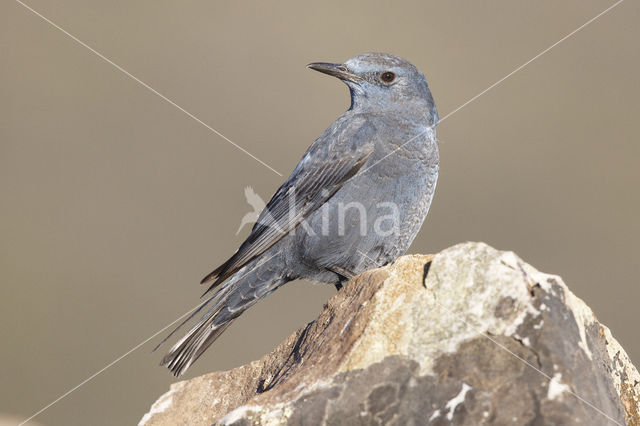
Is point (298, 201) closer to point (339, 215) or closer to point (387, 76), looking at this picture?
point (339, 215)

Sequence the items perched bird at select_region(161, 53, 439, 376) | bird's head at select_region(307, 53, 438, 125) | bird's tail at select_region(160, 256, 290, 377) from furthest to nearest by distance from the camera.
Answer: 1. bird's head at select_region(307, 53, 438, 125)
2. bird's tail at select_region(160, 256, 290, 377)
3. perched bird at select_region(161, 53, 439, 376)

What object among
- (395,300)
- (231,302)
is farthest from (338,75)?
(395,300)

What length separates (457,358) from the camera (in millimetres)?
3926

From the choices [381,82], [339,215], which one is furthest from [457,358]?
[381,82]

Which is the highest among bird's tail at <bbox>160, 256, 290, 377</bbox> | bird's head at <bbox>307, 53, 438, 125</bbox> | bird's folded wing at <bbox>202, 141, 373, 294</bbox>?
bird's head at <bbox>307, 53, 438, 125</bbox>

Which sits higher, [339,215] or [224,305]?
[339,215]

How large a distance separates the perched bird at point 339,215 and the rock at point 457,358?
69.5 inches

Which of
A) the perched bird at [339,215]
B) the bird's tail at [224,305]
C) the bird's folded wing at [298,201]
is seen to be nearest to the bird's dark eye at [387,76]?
the perched bird at [339,215]

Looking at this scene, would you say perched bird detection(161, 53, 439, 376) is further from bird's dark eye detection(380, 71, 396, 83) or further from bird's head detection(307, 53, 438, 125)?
bird's dark eye detection(380, 71, 396, 83)

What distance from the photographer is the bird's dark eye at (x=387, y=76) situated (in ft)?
23.7

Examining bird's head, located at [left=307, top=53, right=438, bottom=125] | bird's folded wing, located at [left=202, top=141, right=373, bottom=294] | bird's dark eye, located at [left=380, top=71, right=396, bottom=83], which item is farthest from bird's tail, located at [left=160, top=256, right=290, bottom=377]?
bird's dark eye, located at [left=380, top=71, right=396, bottom=83]

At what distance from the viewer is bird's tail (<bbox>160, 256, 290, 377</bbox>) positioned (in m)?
6.44

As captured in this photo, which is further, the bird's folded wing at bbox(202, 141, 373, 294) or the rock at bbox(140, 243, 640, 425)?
the bird's folded wing at bbox(202, 141, 373, 294)

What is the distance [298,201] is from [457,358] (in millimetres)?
3101
